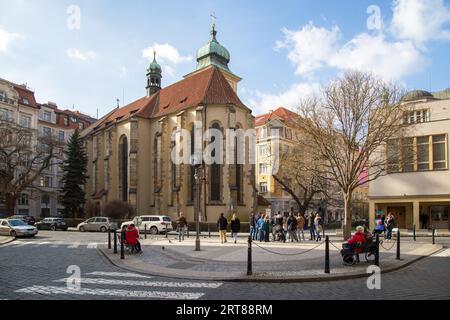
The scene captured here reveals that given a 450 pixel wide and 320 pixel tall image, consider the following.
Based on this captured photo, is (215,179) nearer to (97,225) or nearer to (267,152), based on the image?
(97,225)

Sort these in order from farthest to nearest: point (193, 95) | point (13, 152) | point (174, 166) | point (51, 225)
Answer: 1. point (193, 95)
2. point (174, 166)
3. point (13, 152)
4. point (51, 225)

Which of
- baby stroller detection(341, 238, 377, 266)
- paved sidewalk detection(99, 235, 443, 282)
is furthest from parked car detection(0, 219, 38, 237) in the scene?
baby stroller detection(341, 238, 377, 266)

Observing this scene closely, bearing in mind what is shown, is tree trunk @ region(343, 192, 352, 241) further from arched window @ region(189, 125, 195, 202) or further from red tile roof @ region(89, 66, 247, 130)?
arched window @ region(189, 125, 195, 202)

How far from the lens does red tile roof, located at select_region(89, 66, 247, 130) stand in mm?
42556

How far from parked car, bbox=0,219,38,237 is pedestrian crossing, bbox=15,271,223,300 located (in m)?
19.0

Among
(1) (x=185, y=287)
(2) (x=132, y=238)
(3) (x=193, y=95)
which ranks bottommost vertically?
(1) (x=185, y=287)

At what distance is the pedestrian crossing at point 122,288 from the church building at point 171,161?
905 inches

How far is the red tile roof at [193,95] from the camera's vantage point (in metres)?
42.6

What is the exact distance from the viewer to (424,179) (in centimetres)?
3553

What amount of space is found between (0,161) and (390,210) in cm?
4204

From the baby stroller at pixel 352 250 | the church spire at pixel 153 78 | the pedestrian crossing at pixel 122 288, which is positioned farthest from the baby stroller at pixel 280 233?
the church spire at pixel 153 78

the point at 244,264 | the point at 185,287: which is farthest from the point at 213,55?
the point at 185,287

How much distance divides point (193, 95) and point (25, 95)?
32194mm

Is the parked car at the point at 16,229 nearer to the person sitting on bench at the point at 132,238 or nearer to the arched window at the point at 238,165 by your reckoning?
the person sitting on bench at the point at 132,238
